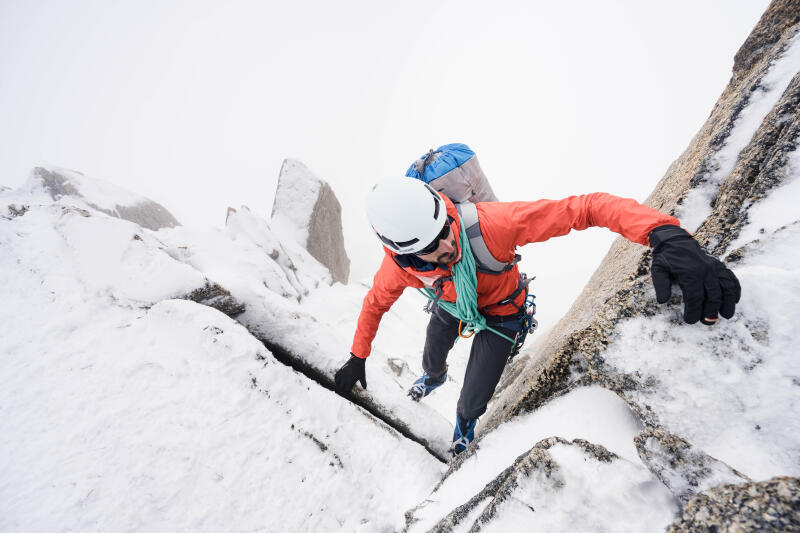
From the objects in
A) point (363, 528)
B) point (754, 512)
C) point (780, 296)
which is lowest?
point (363, 528)

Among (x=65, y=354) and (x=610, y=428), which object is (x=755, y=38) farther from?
(x=65, y=354)

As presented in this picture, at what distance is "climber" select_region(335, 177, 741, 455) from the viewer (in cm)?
201

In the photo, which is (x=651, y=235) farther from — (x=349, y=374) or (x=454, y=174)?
(x=349, y=374)

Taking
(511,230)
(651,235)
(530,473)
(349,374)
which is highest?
(651,235)

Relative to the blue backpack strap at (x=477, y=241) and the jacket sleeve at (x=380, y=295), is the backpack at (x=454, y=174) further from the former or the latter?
the jacket sleeve at (x=380, y=295)

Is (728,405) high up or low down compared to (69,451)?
up

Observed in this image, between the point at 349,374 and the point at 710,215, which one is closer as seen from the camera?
the point at 710,215

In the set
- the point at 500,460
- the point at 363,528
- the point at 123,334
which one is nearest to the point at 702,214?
the point at 500,460

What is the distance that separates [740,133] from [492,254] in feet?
8.43

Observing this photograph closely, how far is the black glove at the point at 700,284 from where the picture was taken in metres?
1.94

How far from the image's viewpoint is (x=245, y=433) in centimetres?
354

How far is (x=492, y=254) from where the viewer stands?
3.15 meters

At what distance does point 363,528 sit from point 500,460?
5.78 ft

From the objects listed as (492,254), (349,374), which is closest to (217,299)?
(349,374)
